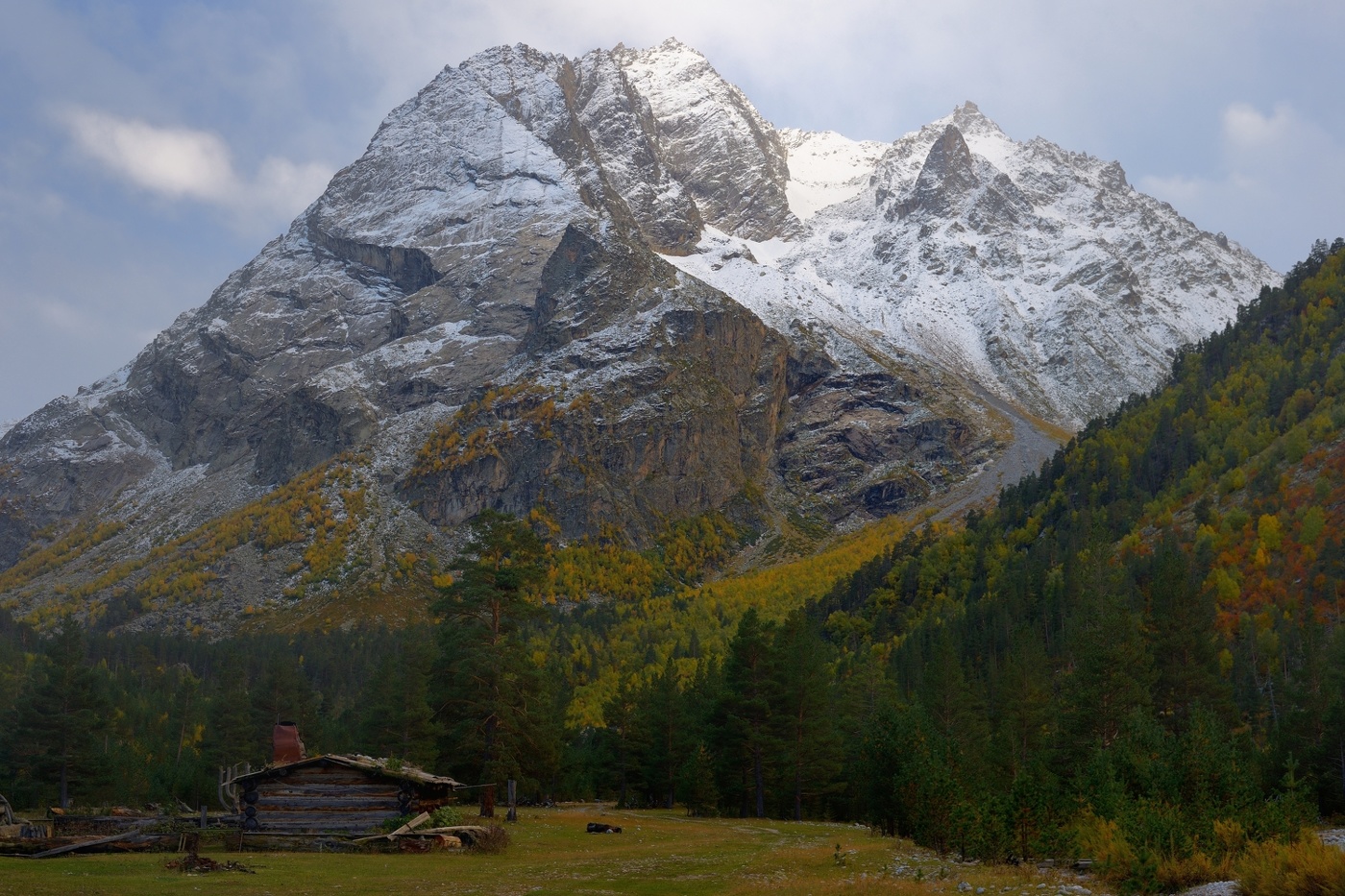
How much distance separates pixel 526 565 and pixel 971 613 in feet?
237

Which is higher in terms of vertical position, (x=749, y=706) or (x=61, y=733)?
(x=61, y=733)

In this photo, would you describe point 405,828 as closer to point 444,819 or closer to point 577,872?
point 444,819

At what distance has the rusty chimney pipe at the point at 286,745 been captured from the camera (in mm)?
41750

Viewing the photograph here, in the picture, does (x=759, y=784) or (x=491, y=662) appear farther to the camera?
(x=759, y=784)

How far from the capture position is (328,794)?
1532 inches

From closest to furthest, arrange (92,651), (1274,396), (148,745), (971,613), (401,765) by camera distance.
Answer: (401,765) < (148,745) < (971,613) < (1274,396) < (92,651)

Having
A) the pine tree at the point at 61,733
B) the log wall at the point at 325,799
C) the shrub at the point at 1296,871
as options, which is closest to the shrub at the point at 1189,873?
the shrub at the point at 1296,871

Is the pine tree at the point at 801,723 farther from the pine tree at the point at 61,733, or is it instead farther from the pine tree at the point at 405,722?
the pine tree at the point at 61,733

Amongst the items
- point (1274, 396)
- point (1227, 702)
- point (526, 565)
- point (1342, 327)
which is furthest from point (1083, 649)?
point (1342, 327)

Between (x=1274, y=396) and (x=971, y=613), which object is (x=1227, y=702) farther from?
(x=1274, y=396)

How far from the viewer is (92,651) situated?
16688 centimetres

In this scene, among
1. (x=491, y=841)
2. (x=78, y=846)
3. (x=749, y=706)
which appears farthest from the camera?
(x=749, y=706)

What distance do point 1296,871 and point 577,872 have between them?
16994 millimetres

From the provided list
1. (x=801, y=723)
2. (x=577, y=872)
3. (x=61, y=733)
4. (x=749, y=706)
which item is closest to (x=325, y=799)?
(x=577, y=872)
